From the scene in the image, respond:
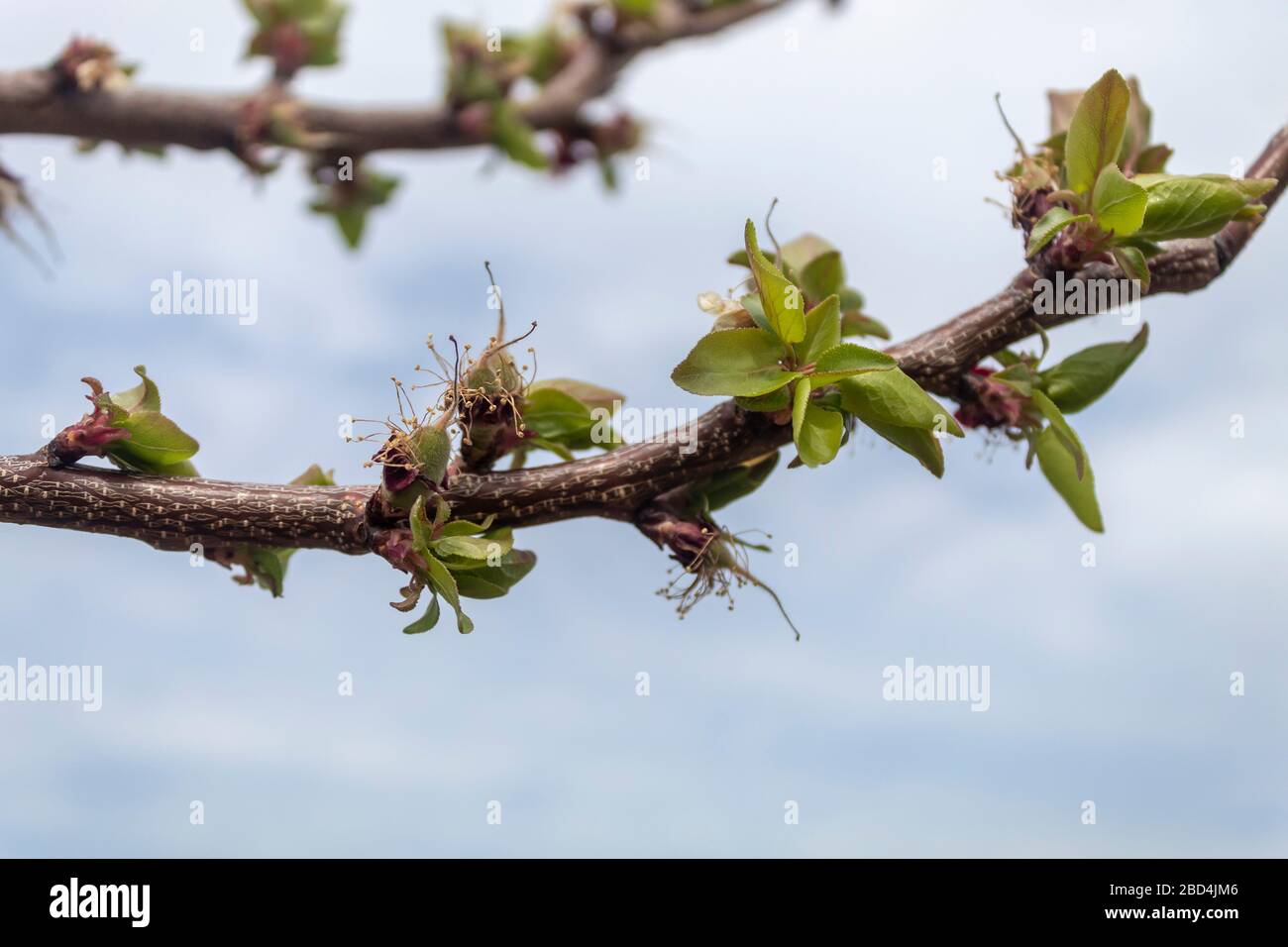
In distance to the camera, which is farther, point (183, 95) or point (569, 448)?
point (183, 95)

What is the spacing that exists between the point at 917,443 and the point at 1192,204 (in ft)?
1.03

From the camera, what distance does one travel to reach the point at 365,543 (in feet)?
2.83

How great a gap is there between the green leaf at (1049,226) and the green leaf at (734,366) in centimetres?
22

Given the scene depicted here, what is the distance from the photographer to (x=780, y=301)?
79 centimetres

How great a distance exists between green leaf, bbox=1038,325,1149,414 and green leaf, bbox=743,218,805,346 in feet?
0.96

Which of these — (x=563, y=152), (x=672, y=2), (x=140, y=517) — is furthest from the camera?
(x=563, y=152)

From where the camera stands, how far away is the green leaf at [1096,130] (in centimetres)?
85

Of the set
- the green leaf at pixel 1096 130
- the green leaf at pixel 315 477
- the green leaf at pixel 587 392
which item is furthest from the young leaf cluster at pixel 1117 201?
the green leaf at pixel 315 477

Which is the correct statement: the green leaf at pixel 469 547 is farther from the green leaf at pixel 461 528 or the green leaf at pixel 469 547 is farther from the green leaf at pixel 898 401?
the green leaf at pixel 898 401

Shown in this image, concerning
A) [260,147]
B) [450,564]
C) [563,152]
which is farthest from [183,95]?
[450,564]

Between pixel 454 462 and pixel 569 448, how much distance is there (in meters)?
0.11

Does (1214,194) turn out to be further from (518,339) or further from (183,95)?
(183,95)

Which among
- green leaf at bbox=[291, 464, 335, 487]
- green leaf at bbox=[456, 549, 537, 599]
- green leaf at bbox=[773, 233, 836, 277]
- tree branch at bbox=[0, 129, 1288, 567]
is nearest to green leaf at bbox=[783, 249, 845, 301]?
green leaf at bbox=[773, 233, 836, 277]

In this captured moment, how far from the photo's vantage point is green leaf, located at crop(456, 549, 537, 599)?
2.78 feet
